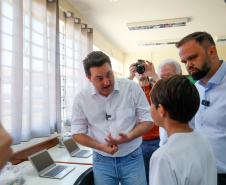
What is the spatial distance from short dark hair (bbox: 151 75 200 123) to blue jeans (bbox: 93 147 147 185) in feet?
1.91

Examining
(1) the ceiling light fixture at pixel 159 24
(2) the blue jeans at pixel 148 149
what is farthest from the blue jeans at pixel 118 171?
(1) the ceiling light fixture at pixel 159 24

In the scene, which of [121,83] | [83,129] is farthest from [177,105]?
[83,129]

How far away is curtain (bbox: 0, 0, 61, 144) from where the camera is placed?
1844mm

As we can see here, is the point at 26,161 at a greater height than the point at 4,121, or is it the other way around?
the point at 4,121

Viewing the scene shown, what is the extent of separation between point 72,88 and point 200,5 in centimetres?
290

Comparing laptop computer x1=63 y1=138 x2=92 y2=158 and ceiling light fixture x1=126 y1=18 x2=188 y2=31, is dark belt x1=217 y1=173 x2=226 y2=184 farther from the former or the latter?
ceiling light fixture x1=126 y1=18 x2=188 y2=31

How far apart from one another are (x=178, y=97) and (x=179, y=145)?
0.19 m

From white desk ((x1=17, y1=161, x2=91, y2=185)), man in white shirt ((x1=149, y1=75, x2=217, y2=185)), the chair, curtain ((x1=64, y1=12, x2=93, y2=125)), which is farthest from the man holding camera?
curtain ((x1=64, y1=12, x2=93, y2=125))

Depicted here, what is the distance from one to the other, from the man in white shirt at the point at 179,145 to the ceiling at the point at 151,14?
10.1ft

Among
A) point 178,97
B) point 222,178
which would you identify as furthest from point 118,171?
point 178,97

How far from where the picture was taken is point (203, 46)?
1.16m

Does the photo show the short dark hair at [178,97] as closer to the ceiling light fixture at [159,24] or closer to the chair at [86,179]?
the chair at [86,179]

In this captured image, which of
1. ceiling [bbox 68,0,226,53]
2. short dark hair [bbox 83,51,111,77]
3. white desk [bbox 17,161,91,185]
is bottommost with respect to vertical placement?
white desk [bbox 17,161,91,185]

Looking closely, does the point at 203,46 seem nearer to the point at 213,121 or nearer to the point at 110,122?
the point at 213,121
